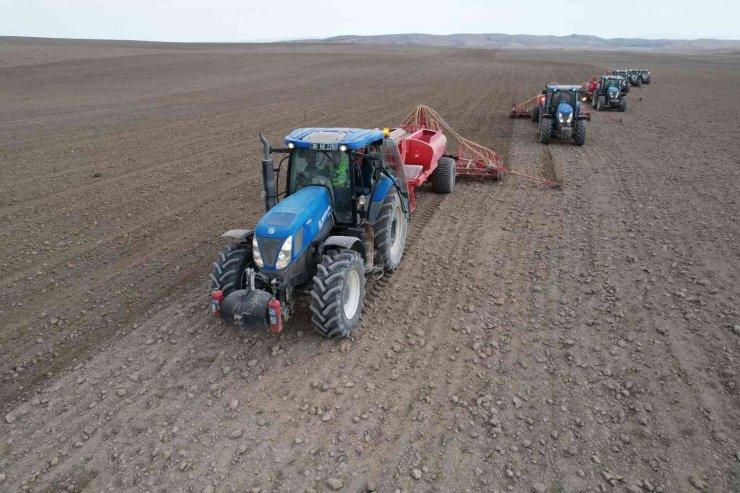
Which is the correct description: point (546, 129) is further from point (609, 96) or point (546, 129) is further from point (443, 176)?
point (609, 96)

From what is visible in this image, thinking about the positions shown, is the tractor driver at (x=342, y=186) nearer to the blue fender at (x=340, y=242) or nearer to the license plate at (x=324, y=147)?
the license plate at (x=324, y=147)

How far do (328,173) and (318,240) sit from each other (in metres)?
0.87

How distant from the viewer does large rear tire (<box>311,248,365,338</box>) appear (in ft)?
15.5

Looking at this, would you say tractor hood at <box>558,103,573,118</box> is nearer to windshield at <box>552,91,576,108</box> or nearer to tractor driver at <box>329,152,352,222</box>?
windshield at <box>552,91,576,108</box>

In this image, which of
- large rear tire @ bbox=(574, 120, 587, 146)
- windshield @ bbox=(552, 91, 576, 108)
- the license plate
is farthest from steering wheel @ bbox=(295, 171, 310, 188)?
windshield @ bbox=(552, 91, 576, 108)

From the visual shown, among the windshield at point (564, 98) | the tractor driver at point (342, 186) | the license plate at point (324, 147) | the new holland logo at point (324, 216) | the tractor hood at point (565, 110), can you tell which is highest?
the windshield at point (564, 98)

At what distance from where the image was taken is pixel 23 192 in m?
9.73

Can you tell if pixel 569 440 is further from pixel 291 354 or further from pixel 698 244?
pixel 698 244

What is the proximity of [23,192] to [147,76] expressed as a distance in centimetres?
2497

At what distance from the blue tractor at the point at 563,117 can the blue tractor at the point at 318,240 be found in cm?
927

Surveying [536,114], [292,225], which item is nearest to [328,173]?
[292,225]

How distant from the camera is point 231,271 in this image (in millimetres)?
4957

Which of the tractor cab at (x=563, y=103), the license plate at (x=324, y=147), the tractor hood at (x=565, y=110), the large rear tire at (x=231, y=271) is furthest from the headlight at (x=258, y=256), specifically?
the tractor hood at (x=565, y=110)

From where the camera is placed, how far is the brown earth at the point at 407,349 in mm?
3754
